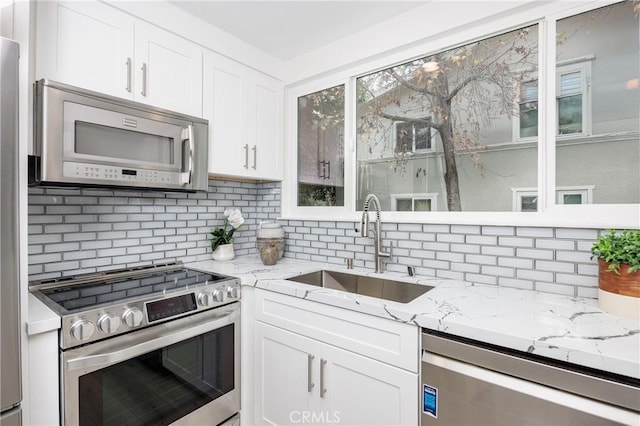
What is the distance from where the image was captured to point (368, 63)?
211cm

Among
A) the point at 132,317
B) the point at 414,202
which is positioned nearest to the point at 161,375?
the point at 132,317

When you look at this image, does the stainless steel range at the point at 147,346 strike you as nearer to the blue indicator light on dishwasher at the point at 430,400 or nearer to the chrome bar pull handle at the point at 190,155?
the chrome bar pull handle at the point at 190,155

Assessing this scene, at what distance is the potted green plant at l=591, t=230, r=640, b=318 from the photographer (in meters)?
1.10

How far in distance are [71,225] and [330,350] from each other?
1505 millimetres

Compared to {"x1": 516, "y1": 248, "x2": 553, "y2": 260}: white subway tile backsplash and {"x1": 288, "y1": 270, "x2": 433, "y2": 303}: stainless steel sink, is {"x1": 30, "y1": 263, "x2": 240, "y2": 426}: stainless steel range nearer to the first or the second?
{"x1": 288, "y1": 270, "x2": 433, "y2": 303}: stainless steel sink

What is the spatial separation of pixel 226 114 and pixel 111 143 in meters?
0.74

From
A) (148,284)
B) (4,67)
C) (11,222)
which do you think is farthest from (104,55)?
(148,284)

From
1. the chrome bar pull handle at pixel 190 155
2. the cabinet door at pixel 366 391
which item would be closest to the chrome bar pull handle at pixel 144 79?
the chrome bar pull handle at pixel 190 155

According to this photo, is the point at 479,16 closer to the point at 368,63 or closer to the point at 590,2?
the point at 590,2

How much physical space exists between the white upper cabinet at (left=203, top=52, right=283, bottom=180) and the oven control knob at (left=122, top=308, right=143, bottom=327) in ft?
3.18

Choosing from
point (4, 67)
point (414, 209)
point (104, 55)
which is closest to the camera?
point (4, 67)

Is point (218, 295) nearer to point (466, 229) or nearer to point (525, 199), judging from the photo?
point (466, 229)

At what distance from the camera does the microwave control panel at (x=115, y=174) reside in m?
1.42

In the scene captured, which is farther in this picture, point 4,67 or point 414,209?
point 414,209
